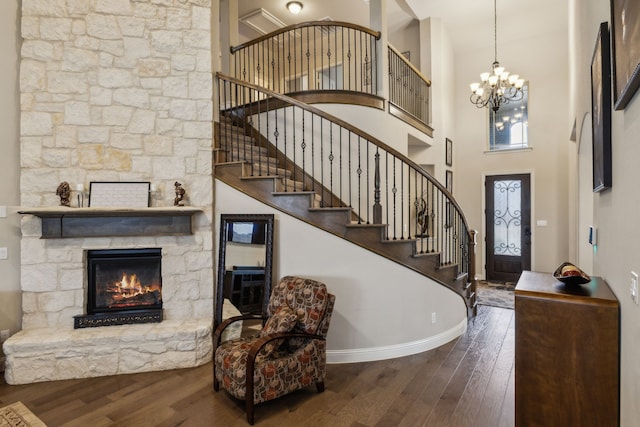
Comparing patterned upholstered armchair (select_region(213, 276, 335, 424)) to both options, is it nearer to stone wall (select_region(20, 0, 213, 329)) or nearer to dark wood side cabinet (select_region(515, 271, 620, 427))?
stone wall (select_region(20, 0, 213, 329))

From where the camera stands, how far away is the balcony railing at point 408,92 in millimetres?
5500

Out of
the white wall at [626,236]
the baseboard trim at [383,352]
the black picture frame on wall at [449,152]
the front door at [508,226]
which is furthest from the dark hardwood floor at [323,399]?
the black picture frame on wall at [449,152]

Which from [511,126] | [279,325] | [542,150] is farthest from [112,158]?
[542,150]

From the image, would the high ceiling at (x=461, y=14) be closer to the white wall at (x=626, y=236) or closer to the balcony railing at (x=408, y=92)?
the balcony railing at (x=408, y=92)

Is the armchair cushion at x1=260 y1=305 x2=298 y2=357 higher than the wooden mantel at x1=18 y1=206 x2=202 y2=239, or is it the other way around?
the wooden mantel at x1=18 y1=206 x2=202 y2=239

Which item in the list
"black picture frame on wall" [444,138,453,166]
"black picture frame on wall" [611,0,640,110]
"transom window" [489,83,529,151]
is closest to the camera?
"black picture frame on wall" [611,0,640,110]

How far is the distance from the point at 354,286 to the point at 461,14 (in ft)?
19.7

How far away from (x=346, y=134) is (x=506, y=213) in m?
4.50

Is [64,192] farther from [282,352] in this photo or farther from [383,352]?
[383,352]

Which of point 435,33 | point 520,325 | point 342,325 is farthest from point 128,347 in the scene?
point 435,33

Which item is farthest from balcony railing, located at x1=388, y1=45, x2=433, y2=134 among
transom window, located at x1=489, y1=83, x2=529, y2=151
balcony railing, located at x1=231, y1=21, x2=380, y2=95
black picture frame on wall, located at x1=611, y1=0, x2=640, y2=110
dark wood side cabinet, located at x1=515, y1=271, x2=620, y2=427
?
dark wood side cabinet, located at x1=515, y1=271, x2=620, y2=427

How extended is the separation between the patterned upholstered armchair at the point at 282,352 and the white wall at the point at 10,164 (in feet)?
6.79

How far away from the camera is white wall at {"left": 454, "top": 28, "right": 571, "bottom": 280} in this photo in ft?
21.6

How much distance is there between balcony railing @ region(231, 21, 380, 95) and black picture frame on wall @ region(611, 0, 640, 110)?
10.8 feet
